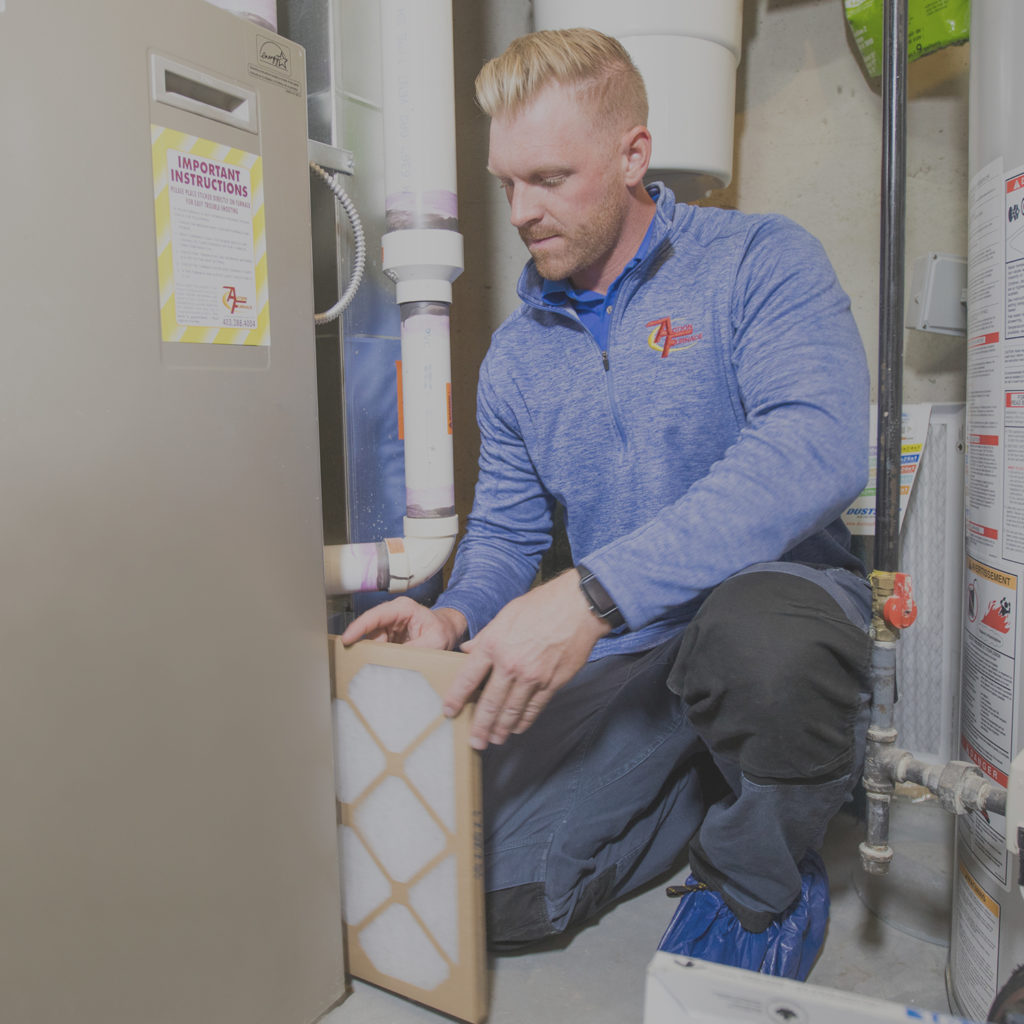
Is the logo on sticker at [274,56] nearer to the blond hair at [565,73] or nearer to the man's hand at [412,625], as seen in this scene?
the blond hair at [565,73]

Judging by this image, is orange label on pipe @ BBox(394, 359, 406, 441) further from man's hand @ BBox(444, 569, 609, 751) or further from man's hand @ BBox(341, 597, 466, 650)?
man's hand @ BBox(444, 569, 609, 751)

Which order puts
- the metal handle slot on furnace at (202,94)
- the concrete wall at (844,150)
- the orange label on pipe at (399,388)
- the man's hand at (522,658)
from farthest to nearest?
1. the concrete wall at (844,150)
2. the orange label on pipe at (399,388)
3. the man's hand at (522,658)
4. the metal handle slot on furnace at (202,94)

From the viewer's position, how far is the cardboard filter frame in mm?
850

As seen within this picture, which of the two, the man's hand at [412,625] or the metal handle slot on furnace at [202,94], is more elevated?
the metal handle slot on furnace at [202,94]

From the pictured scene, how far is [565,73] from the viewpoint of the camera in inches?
42.0

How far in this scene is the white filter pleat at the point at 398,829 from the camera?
0.88m

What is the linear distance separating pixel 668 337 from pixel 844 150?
2.01ft

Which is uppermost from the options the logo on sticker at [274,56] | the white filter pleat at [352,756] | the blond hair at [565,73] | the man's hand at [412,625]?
the blond hair at [565,73]

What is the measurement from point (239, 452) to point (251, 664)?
196 millimetres

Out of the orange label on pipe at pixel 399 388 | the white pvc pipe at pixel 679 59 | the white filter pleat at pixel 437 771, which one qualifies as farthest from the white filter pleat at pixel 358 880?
the white pvc pipe at pixel 679 59

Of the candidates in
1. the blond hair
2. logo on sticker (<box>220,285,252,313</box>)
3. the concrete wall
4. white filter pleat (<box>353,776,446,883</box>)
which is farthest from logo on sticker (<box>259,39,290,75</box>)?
the concrete wall

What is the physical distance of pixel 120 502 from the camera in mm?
692

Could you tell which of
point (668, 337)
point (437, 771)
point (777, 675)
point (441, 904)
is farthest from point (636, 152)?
point (441, 904)

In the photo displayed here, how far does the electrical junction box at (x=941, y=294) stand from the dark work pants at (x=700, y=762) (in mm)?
432
